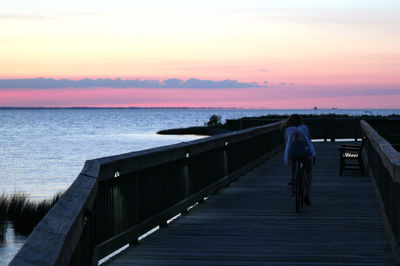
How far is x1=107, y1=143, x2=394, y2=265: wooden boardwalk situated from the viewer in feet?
27.4

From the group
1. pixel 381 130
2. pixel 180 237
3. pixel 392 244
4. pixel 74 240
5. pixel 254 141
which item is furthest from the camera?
pixel 381 130

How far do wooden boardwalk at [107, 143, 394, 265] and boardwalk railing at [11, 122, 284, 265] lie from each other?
11.1 inches

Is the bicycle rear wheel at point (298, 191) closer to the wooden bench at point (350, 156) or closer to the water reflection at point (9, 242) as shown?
the water reflection at point (9, 242)

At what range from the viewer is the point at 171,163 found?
1109 centimetres

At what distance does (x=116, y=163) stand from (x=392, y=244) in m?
3.52

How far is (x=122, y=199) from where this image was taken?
8.52m

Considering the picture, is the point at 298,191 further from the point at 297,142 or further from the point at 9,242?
the point at 9,242

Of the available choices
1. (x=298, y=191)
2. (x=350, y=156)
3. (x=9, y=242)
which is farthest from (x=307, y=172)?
(x=9, y=242)

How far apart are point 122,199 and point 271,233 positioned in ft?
8.75

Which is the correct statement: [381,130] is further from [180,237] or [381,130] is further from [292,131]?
[180,237]

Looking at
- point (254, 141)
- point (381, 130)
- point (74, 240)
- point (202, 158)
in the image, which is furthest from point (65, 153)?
point (74, 240)

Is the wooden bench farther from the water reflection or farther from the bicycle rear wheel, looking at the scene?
the water reflection

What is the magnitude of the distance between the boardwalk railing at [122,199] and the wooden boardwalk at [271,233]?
0.93 feet

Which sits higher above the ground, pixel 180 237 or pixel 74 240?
pixel 74 240
